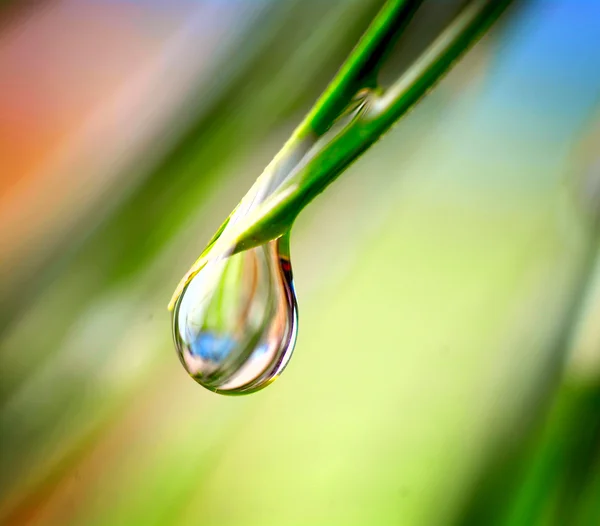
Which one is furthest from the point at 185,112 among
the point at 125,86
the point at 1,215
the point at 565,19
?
the point at 565,19

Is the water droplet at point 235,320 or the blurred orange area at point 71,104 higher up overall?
the blurred orange area at point 71,104

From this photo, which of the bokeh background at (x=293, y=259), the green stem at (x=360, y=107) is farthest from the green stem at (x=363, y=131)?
the bokeh background at (x=293, y=259)

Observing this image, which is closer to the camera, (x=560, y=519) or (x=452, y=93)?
(x=560, y=519)

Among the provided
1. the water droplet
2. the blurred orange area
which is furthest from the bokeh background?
the water droplet

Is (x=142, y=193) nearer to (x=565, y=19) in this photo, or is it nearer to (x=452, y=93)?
(x=452, y=93)

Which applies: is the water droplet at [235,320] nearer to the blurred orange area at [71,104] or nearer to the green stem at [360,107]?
the green stem at [360,107]

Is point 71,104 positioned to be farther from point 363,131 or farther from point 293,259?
point 363,131
